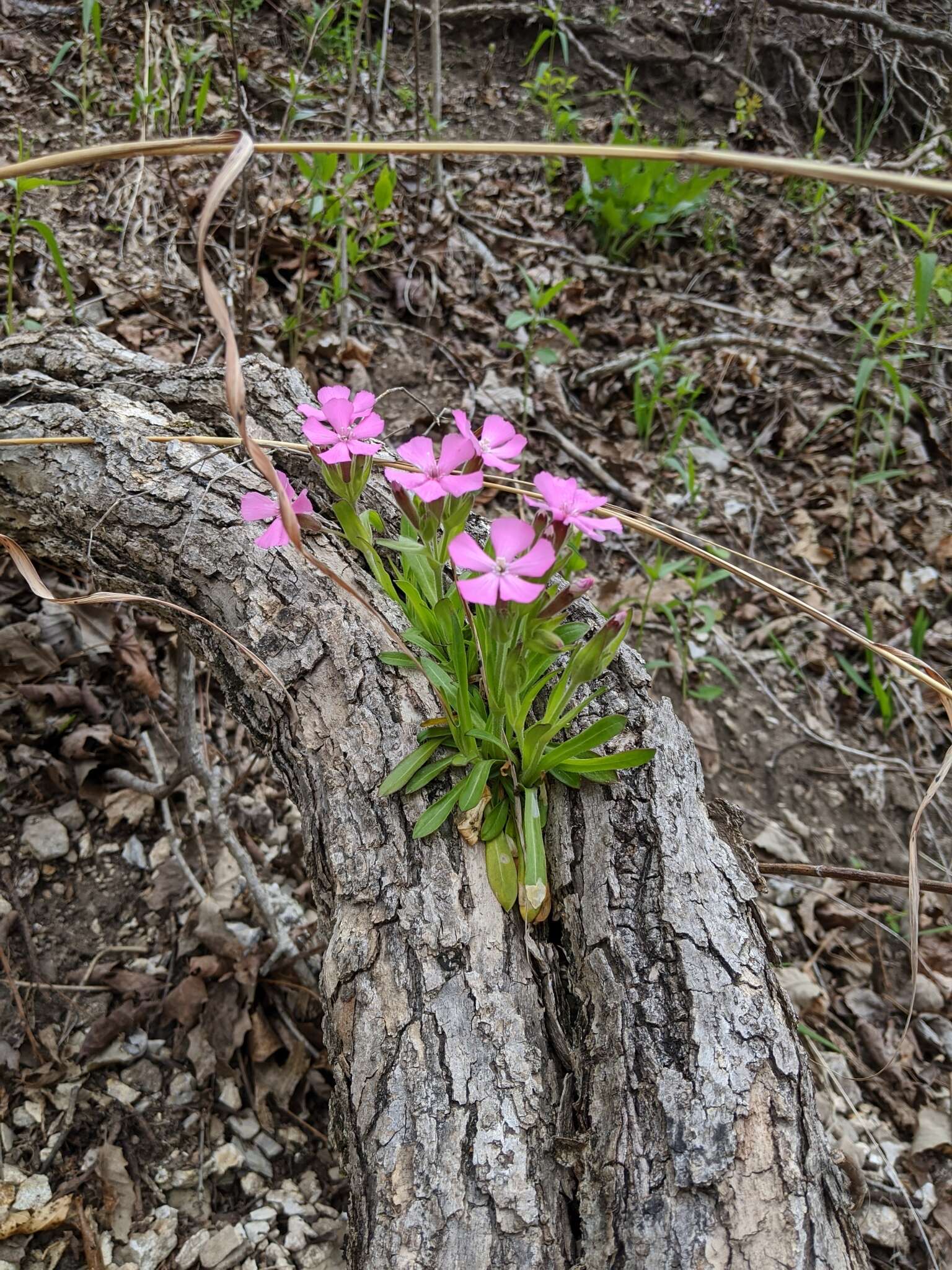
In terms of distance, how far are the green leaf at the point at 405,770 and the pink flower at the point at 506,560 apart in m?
0.35

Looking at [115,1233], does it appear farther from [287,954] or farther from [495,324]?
[495,324]

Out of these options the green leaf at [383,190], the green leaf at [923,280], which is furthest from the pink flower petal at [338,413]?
the green leaf at [923,280]

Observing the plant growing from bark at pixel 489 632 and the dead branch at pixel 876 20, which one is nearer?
the plant growing from bark at pixel 489 632

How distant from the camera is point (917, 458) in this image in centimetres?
356

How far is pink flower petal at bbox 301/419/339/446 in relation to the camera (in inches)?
46.1

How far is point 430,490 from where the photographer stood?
113 centimetres

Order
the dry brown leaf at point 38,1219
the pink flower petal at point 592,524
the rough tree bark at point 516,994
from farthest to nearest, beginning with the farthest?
the dry brown leaf at point 38,1219
the pink flower petal at point 592,524
the rough tree bark at point 516,994

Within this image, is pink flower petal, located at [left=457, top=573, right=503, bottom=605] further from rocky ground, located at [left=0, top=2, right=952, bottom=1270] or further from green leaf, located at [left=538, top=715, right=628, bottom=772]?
rocky ground, located at [left=0, top=2, right=952, bottom=1270]

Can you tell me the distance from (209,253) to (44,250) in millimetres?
587

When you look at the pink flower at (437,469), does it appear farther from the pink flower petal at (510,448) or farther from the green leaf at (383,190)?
the green leaf at (383,190)

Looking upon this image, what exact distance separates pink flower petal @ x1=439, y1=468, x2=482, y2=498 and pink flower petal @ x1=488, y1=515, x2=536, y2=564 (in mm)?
73

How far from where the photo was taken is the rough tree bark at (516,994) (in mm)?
977

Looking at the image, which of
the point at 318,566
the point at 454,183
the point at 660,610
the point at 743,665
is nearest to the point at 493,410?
the point at 660,610

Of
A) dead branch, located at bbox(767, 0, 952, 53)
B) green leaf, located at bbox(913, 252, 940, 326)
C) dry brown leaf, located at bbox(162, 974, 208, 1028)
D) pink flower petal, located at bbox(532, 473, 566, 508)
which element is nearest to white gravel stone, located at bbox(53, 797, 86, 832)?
dry brown leaf, located at bbox(162, 974, 208, 1028)
